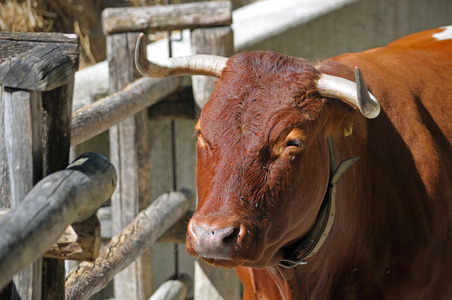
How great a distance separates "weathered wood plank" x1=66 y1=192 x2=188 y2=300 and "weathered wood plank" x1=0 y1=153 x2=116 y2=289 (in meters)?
0.87

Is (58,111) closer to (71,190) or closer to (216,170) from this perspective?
(71,190)

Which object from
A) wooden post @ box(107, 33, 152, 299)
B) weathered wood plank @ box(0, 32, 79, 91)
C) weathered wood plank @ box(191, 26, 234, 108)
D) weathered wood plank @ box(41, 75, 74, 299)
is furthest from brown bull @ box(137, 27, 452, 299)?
wooden post @ box(107, 33, 152, 299)

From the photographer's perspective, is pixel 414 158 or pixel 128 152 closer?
pixel 414 158

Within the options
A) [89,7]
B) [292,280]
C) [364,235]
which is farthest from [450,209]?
[89,7]

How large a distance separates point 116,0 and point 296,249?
543cm

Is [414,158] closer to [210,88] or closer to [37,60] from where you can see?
[210,88]

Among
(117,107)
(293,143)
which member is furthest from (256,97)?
(117,107)

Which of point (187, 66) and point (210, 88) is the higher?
point (187, 66)

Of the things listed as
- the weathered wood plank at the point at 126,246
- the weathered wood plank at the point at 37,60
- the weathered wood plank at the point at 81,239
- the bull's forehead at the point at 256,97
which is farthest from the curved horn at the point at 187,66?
the weathered wood plank at the point at 126,246

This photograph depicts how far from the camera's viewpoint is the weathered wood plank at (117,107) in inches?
121

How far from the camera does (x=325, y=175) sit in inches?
102

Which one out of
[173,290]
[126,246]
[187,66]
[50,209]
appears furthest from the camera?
[173,290]

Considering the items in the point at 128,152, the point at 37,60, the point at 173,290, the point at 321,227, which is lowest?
the point at 173,290

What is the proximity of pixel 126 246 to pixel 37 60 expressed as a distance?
182 centimetres
